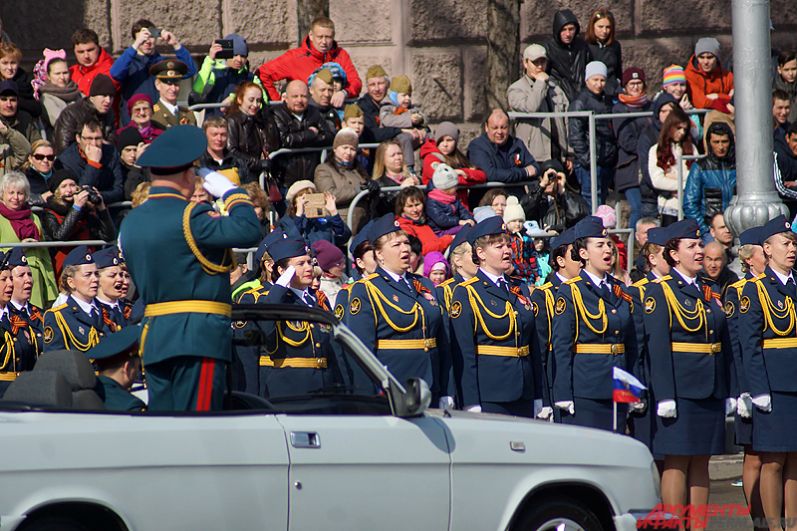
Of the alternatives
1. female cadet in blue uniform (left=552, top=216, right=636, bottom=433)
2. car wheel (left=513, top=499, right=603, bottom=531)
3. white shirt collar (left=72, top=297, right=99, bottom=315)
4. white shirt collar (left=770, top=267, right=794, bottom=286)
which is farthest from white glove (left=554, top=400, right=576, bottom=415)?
white shirt collar (left=72, top=297, right=99, bottom=315)

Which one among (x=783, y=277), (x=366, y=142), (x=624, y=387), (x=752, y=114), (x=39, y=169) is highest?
(x=752, y=114)

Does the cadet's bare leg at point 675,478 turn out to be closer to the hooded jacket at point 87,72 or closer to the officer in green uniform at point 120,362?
the officer in green uniform at point 120,362

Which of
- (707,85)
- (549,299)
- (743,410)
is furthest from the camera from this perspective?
(707,85)

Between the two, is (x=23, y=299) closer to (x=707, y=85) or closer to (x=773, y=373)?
(x=773, y=373)

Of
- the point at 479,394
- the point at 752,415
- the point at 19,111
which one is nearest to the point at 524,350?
the point at 479,394

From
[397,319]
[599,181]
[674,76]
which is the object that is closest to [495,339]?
[397,319]

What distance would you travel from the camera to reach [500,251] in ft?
31.5

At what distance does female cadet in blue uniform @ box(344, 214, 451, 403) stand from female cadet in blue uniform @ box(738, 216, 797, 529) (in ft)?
6.23

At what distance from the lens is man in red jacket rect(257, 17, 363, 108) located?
14273 millimetres

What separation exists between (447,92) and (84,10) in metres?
3.95

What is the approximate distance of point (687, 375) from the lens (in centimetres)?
951

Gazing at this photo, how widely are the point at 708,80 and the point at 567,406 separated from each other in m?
7.38

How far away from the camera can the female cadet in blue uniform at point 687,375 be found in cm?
944

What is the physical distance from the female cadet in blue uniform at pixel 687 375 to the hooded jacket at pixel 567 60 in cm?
580
